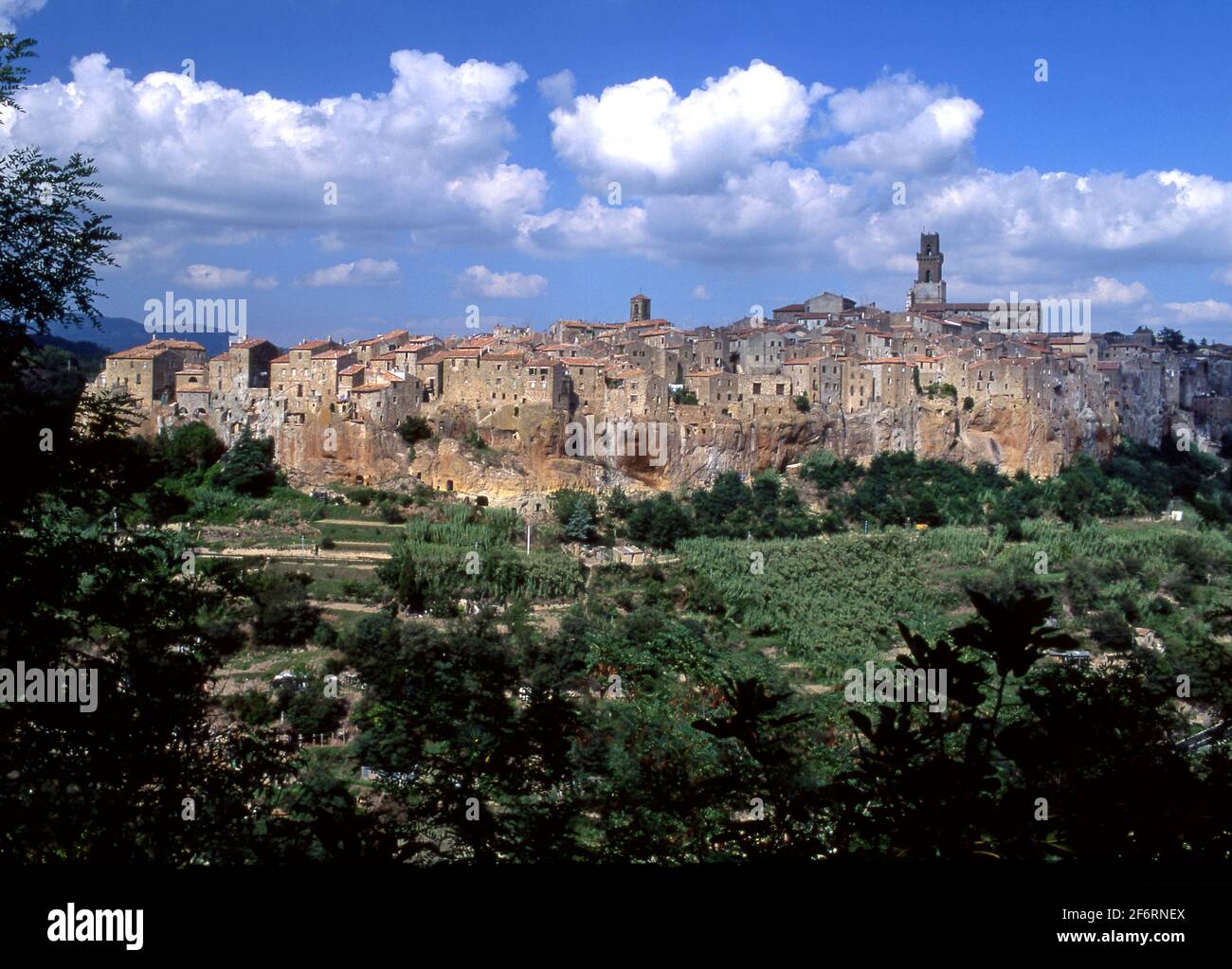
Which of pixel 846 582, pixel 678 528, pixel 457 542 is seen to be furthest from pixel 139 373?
pixel 846 582

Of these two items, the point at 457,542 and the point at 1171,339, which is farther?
the point at 1171,339

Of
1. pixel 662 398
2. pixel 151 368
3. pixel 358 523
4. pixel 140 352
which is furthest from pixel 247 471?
pixel 662 398

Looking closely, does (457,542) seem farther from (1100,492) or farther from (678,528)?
(1100,492)

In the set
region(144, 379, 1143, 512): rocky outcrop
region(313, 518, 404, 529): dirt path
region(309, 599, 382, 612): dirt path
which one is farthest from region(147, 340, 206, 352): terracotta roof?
region(309, 599, 382, 612): dirt path

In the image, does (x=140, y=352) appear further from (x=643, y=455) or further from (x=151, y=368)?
(x=643, y=455)

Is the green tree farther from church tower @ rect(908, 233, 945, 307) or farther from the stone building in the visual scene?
church tower @ rect(908, 233, 945, 307)
